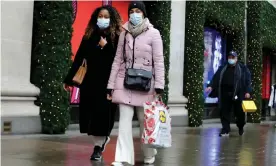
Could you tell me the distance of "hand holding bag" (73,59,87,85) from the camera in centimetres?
637

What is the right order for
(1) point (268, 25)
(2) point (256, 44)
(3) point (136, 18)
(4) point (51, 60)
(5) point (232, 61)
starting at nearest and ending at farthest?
(3) point (136, 18) → (4) point (51, 60) → (5) point (232, 61) → (2) point (256, 44) → (1) point (268, 25)

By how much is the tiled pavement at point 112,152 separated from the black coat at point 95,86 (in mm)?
478

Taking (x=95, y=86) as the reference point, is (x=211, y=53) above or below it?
above

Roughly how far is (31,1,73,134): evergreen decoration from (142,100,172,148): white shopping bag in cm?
455

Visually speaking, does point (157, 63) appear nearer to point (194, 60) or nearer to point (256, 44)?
point (194, 60)

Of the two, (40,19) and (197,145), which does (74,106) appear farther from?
(197,145)

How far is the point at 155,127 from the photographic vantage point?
5641mm

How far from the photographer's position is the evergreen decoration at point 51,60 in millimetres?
9898

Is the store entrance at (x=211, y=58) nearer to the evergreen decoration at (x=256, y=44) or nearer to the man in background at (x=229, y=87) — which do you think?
the evergreen decoration at (x=256, y=44)

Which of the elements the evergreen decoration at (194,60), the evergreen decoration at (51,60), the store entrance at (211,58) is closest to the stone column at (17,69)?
the evergreen decoration at (51,60)

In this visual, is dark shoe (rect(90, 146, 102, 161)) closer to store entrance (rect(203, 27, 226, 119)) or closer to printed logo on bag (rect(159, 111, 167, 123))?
printed logo on bag (rect(159, 111, 167, 123))

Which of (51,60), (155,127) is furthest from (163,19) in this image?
(155,127)

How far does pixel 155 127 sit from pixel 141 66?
2.49ft

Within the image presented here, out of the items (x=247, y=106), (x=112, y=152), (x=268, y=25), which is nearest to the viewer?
(x=112, y=152)
